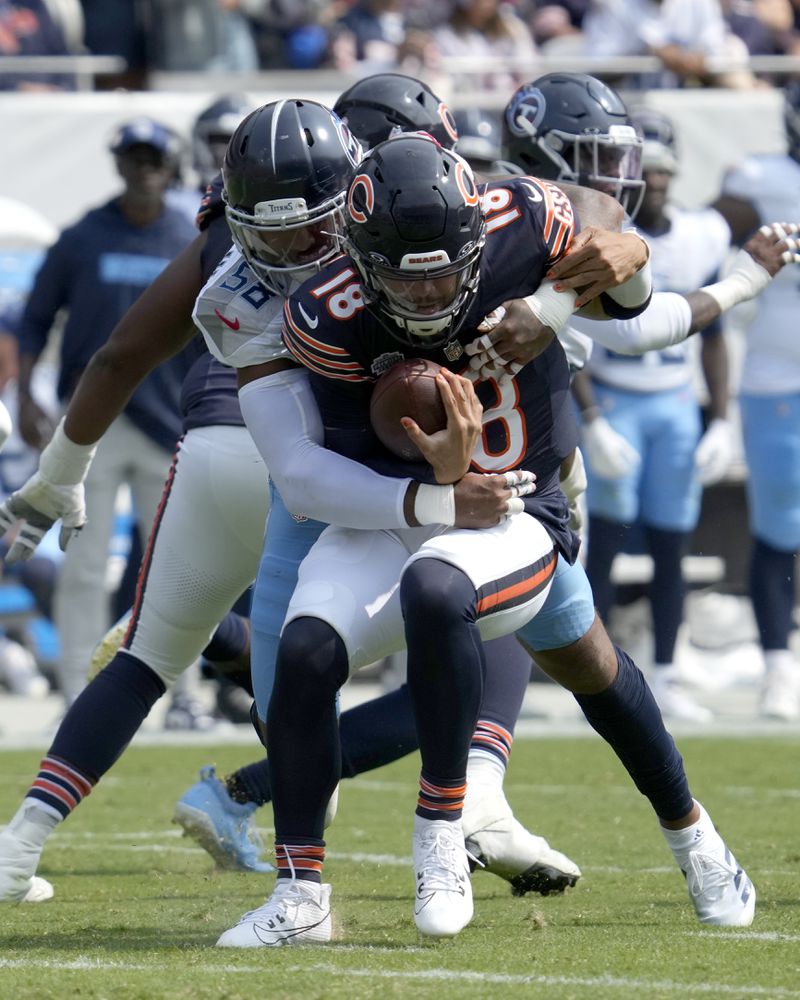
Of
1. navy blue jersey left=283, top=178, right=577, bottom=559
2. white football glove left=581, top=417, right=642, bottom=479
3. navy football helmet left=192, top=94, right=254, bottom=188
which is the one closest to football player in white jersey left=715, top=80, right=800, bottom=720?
white football glove left=581, top=417, right=642, bottom=479

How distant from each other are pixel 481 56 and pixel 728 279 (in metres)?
8.01

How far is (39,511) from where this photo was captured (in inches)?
165

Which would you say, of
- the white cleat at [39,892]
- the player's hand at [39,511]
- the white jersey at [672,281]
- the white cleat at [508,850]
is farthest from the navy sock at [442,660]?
the white jersey at [672,281]

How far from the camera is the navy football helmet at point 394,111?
13.4 feet

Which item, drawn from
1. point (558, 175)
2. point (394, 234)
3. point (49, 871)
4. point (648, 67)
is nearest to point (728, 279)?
point (558, 175)

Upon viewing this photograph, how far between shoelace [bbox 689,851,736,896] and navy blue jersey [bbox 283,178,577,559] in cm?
63

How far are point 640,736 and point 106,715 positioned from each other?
3.80 feet

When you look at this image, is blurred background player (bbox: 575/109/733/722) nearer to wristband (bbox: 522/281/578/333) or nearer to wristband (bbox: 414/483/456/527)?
wristband (bbox: 522/281/578/333)

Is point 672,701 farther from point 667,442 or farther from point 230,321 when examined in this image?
point 230,321

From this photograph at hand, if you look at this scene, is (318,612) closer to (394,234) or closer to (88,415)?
(394,234)

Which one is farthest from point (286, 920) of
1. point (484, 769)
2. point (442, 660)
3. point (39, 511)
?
point (39, 511)

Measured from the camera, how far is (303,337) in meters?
3.20

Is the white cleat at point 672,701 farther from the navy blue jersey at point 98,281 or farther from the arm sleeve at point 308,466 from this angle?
the arm sleeve at point 308,466

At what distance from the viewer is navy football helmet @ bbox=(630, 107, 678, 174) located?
7156 mm
